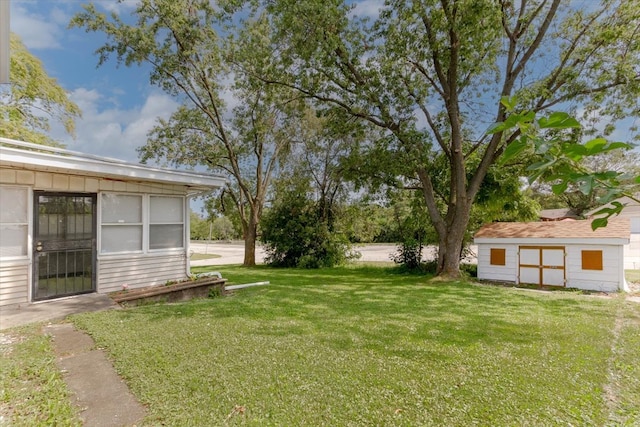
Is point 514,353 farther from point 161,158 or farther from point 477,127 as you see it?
point 161,158

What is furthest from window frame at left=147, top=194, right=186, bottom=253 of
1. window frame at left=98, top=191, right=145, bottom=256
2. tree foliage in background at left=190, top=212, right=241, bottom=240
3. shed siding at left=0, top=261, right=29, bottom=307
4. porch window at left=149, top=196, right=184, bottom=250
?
tree foliage in background at left=190, top=212, right=241, bottom=240

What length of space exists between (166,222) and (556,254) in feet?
35.6

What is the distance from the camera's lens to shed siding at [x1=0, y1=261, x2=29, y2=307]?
5.32m

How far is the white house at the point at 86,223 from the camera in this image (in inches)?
212

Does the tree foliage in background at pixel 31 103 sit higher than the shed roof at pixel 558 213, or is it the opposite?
the tree foliage in background at pixel 31 103

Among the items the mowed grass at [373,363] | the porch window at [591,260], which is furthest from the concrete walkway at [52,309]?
the porch window at [591,260]

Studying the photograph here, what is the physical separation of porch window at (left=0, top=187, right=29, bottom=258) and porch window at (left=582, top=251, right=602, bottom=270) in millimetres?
13136

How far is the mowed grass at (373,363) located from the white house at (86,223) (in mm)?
1555

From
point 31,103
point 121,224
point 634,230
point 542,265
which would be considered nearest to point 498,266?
point 542,265

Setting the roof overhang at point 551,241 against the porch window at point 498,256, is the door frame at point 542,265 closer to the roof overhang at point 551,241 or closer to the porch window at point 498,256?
the roof overhang at point 551,241

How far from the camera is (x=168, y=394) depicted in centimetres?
285

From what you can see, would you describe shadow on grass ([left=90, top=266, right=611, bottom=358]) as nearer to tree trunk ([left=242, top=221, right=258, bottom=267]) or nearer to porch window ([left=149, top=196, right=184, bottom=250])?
porch window ([left=149, top=196, right=184, bottom=250])

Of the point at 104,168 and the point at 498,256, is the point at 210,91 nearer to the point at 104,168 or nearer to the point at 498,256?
the point at 104,168

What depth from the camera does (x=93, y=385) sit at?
3029 mm
